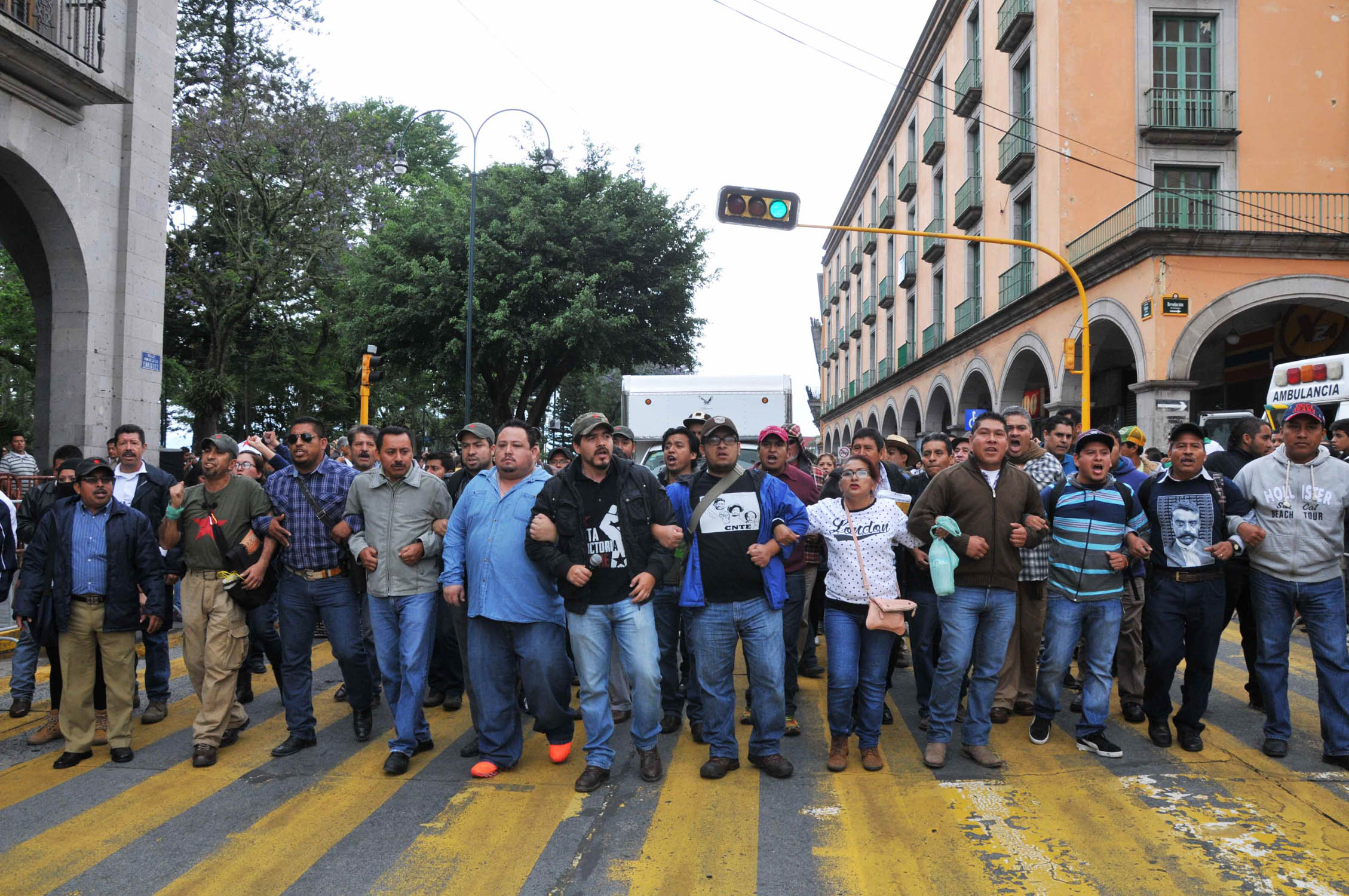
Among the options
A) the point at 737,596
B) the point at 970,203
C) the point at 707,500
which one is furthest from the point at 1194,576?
the point at 970,203

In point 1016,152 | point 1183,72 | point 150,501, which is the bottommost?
point 150,501

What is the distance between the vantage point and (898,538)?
17.9 feet

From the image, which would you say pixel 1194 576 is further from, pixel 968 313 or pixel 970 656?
pixel 968 313

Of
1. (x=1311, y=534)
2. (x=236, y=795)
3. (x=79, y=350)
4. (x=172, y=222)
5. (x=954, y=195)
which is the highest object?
(x=954, y=195)

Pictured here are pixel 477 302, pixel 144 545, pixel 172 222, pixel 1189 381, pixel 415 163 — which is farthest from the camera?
pixel 415 163

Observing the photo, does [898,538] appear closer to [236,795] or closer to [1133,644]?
[1133,644]

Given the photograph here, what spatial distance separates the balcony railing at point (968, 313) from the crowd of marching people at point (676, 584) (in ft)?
78.0

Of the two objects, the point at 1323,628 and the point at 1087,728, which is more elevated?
the point at 1323,628

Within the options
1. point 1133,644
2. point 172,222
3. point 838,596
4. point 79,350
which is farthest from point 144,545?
point 172,222

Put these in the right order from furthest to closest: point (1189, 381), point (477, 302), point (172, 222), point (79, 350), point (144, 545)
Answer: point (172, 222), point (477, 302), point (1189, 381), point (79, 350), point (144, 545)

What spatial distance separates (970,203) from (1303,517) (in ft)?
81.5

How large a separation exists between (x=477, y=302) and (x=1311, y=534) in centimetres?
2093

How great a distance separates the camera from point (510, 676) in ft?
17.6

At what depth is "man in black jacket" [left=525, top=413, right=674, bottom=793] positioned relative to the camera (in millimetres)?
5094
